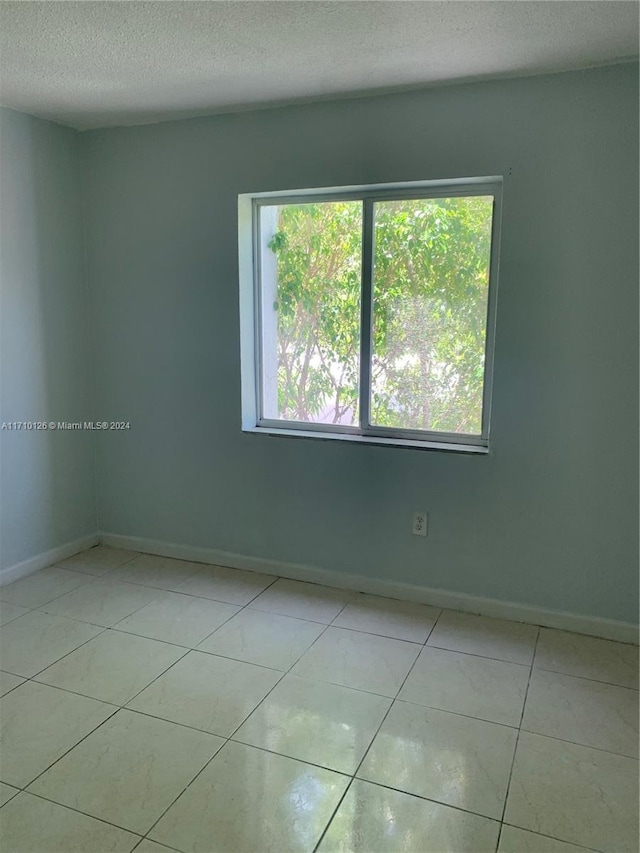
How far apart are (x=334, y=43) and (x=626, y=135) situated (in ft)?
3.73

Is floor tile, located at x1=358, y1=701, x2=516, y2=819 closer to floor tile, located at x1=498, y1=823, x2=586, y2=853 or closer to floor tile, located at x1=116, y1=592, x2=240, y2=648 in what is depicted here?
floor tile, located at x1=498, y1=823, x2=586, y2=853

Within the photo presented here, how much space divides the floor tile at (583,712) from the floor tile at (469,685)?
0.05 metres

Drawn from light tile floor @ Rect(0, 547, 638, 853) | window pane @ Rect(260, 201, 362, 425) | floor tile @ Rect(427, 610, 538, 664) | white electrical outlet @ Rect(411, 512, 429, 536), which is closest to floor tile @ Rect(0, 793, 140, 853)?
light tile floor @ Rect(0, 547, 638, 853)

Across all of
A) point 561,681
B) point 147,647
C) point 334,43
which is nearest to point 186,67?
point 334,43

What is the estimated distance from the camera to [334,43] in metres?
2.11

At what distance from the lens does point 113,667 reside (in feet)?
7.61

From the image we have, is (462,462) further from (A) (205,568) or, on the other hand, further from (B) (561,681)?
(A) (205,568)

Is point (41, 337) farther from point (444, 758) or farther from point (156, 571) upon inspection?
point (444, 758)

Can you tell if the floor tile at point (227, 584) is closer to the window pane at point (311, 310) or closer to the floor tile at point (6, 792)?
the window pane at point (311, 310)

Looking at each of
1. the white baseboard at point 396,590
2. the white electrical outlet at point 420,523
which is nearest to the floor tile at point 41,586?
the white baseboard at point 396,590

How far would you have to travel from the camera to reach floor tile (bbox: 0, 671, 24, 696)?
2.17 metres

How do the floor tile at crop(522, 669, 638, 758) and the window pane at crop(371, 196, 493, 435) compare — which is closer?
the floor tile at crop(522, 669, 638, 758)

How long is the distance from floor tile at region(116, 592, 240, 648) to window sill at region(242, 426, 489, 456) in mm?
864

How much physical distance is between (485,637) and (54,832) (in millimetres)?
1709
